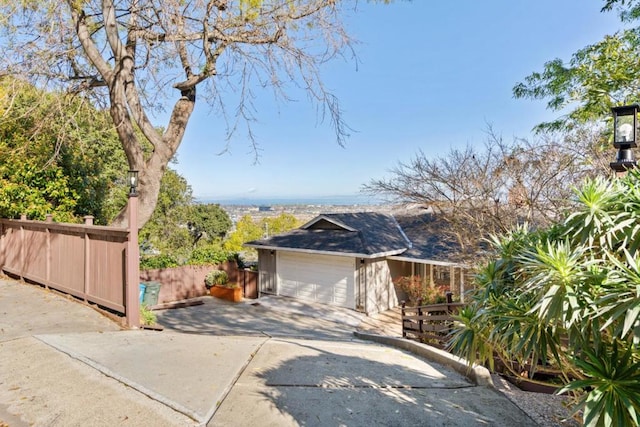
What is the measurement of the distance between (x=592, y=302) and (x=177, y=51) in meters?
7.67

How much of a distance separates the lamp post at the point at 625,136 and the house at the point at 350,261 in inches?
390

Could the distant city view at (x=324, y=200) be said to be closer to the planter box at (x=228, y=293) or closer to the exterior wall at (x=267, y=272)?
the exterior wall at (x=267, y=272)

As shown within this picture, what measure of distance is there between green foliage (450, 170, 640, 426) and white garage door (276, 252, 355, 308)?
11.7m

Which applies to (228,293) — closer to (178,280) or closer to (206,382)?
(178,280)

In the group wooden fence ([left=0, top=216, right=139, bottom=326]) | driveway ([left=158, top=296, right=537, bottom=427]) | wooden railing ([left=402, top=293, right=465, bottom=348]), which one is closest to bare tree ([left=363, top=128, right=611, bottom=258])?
wooden railing ([left=402, top=293, right=465, bottom=348])

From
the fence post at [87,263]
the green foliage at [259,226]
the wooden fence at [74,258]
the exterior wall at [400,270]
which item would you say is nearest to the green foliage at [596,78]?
the exterior wall at [400,270]

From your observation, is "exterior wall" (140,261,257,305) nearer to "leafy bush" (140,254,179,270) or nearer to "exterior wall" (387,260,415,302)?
"leafy bush" (140,254,179,270)

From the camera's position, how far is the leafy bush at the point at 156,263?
1593 cm

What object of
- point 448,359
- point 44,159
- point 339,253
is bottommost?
point 448,359

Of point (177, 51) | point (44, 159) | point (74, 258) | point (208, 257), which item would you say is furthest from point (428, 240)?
point (44, 159)

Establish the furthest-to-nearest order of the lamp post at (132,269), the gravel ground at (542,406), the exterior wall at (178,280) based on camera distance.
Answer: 1. the exterior wall at (178,280)
2. the lamp post at (132,269)
3. the gravel ground at (542,406)

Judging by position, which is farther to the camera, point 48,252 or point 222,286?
point 222,286

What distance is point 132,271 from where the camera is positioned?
19.8 ft

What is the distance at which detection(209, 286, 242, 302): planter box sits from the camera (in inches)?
645
